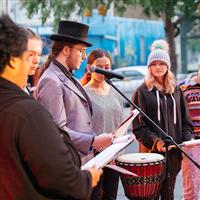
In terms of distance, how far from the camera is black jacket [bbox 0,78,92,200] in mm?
2334

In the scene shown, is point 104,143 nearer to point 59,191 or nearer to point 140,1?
point 59,191

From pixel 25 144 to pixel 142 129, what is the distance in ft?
9.59

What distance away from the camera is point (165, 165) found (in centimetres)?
479

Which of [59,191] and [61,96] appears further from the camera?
[61,96]

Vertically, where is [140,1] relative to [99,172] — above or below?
above

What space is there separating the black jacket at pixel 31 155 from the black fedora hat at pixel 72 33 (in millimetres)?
1499

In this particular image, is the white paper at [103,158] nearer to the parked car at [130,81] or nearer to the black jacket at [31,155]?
the black jacket at [31,155]

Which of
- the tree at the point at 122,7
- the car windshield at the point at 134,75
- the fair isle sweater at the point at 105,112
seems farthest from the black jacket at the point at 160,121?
the car windshield at the point at 134,75

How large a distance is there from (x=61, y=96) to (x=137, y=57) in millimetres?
27818

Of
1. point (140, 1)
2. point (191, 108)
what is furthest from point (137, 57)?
point (191, 108)

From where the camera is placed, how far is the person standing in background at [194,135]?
5.71 meters

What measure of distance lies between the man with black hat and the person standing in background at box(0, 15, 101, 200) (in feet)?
3.90

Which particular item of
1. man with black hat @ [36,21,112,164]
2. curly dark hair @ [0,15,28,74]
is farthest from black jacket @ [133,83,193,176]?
curly dark hair @ [0,15,28,74]

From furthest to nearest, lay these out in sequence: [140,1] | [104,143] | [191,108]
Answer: [140,1] < [191,108] < [104,143]
